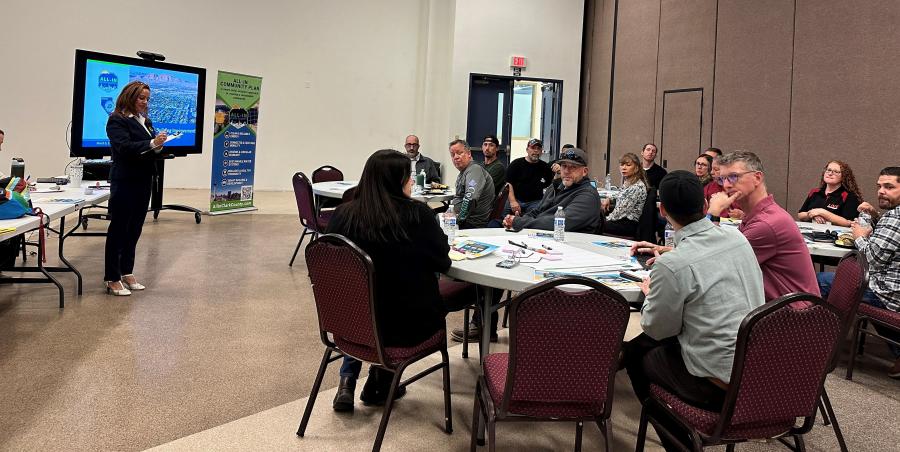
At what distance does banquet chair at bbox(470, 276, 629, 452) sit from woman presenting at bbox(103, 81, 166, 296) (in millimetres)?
3583

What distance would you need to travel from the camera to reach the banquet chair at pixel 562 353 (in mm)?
1985

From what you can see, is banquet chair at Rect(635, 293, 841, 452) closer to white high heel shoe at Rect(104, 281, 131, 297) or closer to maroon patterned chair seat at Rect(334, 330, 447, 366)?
maroon patterned chair seat at Rect(334, 330, 447, 366)

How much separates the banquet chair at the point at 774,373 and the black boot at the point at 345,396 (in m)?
1.58

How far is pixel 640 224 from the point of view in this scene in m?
5.39

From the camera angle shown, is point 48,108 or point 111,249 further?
point 48,108

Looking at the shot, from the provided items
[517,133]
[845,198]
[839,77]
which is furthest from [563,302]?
[517,133]

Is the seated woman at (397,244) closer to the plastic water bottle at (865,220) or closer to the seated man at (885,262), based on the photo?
the seated man at (885,262)

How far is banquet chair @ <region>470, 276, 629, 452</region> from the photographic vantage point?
1.99 metres

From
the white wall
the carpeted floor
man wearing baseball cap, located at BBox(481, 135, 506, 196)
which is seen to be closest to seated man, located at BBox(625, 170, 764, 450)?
the carpeted floor

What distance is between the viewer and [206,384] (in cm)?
332

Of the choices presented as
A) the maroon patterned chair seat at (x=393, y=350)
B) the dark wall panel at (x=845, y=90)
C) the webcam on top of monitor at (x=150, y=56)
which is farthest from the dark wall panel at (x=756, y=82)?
the webcam on top of monitor at (x=150, y=56)

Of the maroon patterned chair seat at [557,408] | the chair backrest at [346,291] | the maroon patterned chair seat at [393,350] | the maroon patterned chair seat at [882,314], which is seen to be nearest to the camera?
the maroon patterned chair seat at [557,408]

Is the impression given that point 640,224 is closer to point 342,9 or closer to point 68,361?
point 68,361

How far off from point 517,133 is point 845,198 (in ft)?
24.8
